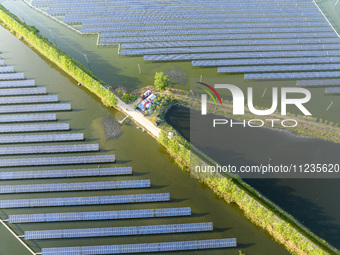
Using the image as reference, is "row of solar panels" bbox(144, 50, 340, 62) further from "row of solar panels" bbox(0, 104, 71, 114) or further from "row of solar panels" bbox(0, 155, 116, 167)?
"row of solar panels" bbox(0, 155, 116, 167)

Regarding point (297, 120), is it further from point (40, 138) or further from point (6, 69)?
point (6, 69)

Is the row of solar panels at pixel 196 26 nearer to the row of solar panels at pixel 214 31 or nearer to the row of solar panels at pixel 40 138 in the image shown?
the row of solar panels at pixel 214 31

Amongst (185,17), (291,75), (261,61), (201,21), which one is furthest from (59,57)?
(291,75)

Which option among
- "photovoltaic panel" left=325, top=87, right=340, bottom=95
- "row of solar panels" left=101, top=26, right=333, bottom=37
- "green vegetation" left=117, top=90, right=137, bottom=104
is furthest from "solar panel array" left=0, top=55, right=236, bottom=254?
"photovoltaic panel" left=325, top=87, right=340, bottom=95

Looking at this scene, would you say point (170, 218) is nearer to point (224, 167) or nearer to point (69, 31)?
point (224, 167)

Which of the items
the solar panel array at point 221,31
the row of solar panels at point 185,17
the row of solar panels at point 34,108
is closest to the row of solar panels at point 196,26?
the solar panel array at point 221,31
